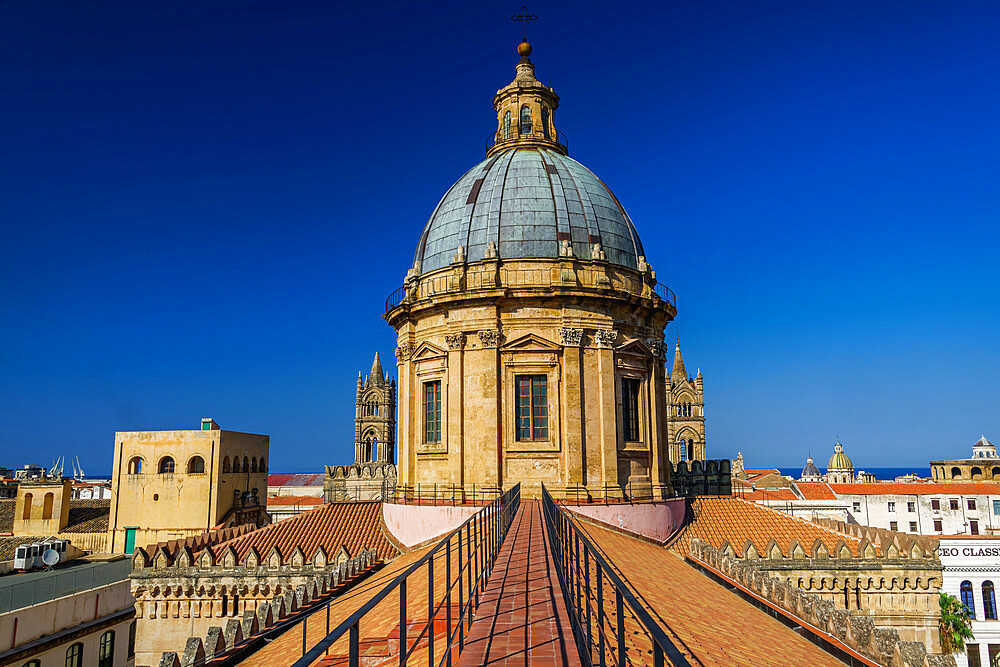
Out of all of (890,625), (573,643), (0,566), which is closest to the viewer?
(573,643)

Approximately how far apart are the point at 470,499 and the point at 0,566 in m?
23.8

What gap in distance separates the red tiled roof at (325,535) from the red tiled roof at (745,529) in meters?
12.0

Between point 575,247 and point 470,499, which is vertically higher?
point 575,247

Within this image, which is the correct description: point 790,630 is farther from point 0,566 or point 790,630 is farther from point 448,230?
point 0,566

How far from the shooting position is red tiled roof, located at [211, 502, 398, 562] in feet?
88.1

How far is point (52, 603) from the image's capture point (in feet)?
81.1

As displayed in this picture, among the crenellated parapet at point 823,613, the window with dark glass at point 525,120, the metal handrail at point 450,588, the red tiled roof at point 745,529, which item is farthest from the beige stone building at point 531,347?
the metal handrail at point 450,588

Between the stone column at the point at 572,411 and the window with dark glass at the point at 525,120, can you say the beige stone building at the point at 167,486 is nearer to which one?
the window with dark glass at the point at 525,120

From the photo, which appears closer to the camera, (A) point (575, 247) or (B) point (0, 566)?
(A) point (575, 247)

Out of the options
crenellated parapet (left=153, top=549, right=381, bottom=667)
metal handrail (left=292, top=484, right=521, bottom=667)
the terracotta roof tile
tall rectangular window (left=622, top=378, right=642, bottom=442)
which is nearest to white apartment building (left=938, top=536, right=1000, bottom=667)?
tall rectangular window (left=622, top=378, right=642, bottom=442)

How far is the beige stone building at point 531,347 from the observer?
25.4 m

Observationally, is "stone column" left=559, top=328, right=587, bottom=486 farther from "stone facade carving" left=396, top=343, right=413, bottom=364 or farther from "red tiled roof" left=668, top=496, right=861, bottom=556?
"stone facade carving" left=396, top=343, right=413, bottom=364

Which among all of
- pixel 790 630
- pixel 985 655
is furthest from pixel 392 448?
pixel 790 630

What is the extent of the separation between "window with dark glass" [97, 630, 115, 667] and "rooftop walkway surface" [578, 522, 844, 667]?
21.1 metres
